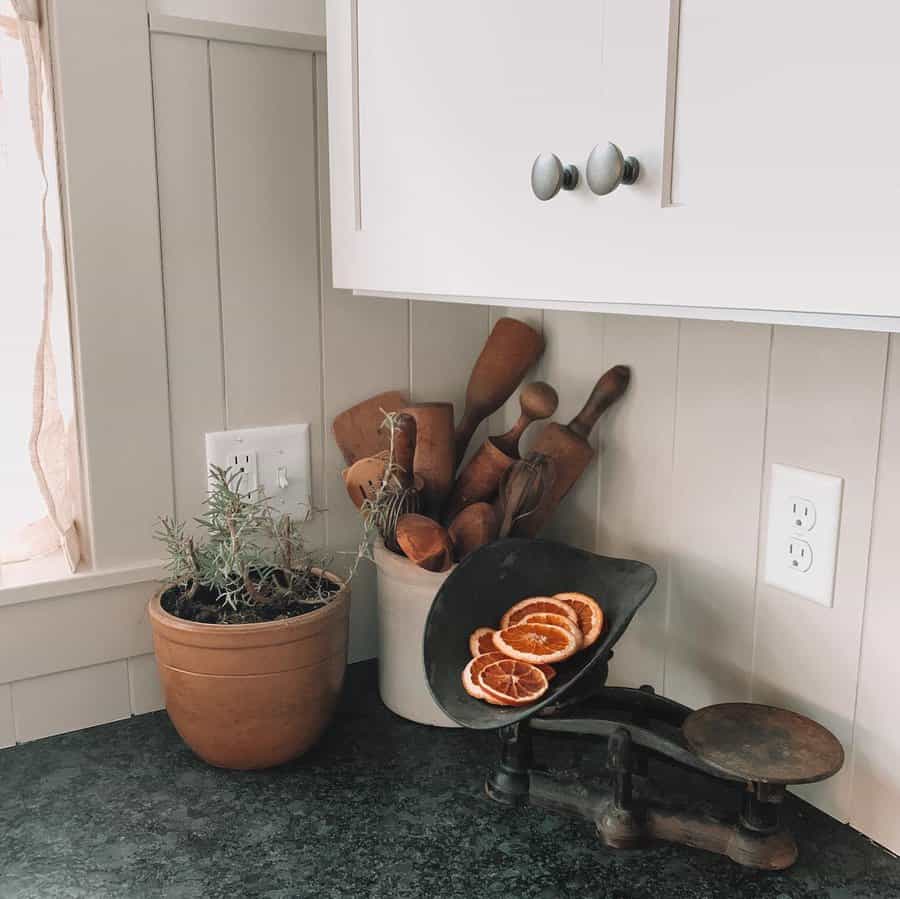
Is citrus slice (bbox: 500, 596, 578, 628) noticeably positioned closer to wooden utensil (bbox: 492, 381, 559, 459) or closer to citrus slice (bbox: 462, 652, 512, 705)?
citrus slice (bbox: 462, 652, 512, 705)

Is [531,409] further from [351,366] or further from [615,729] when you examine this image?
[615,729]

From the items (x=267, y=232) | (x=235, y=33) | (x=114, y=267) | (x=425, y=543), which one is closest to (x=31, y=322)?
(x=114, y=267)

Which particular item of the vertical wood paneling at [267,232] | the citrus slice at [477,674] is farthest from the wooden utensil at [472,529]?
the vertical wood paneling at [267,232]

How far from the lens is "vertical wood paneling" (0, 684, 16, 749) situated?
1040 mm

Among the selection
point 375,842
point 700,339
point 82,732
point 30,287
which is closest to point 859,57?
point 700,339

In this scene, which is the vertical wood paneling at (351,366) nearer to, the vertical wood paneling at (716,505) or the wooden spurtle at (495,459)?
the wooden spurtle at (495,459)

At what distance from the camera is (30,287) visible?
3.32ft

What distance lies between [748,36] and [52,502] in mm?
827

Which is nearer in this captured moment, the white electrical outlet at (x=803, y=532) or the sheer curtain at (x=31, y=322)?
the white electrical outlet at (x=803, y=532)

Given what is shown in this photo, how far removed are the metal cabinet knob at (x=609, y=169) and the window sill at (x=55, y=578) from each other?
0.71 meters

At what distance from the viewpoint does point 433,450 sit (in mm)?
1109

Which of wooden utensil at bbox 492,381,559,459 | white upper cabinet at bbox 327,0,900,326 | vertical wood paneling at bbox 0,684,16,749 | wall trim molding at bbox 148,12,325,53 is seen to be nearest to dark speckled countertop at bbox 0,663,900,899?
vertical wood paneling at bbox 0,684,16,749

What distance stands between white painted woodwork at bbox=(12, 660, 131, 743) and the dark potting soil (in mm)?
151

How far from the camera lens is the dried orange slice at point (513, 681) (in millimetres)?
874
